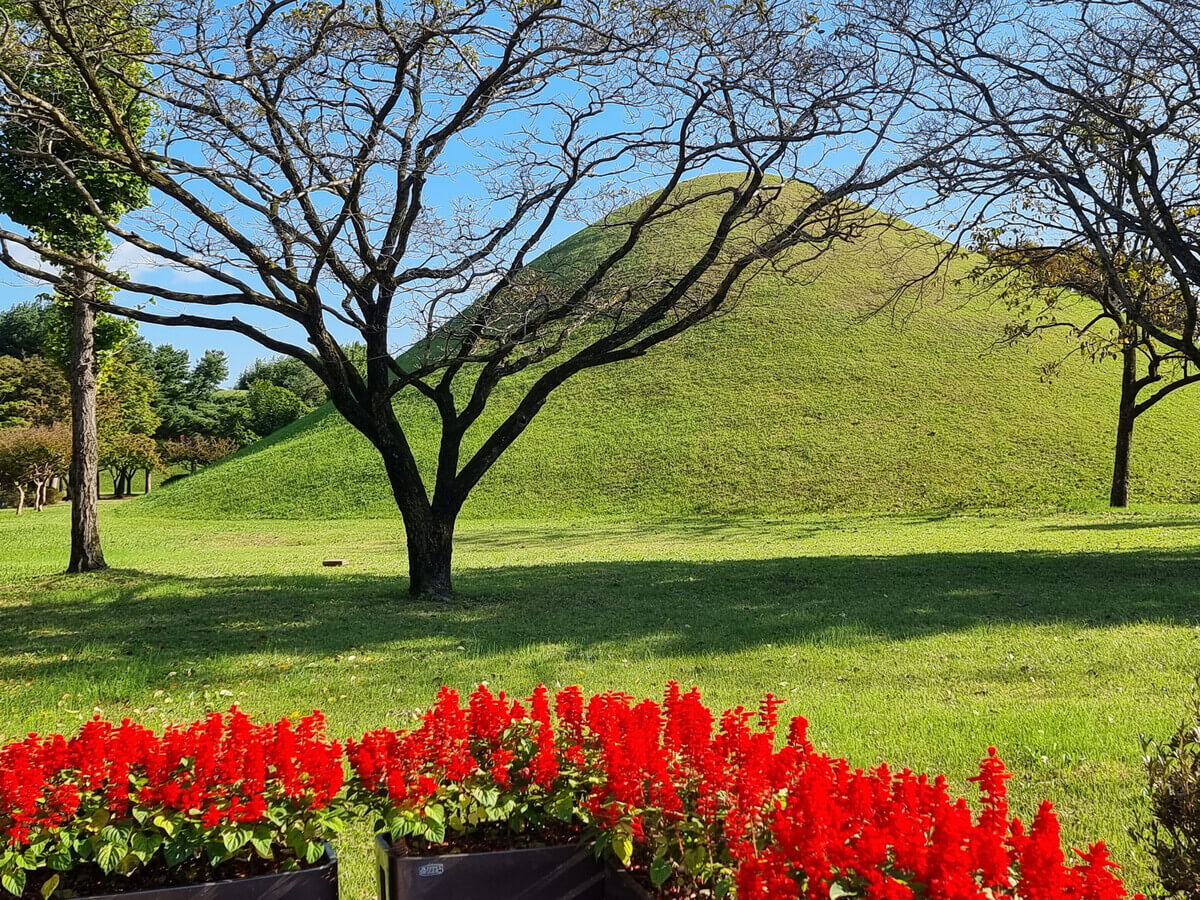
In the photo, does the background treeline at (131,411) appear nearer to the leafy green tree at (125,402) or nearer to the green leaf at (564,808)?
the leafy green tree at (125,402)

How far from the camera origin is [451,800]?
3.89 metres

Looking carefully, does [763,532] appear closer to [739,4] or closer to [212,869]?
[739,4]

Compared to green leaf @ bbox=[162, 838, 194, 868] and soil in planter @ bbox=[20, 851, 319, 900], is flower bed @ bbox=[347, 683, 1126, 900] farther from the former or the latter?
green leaf @ bbox=[162, 838, 194, 868]

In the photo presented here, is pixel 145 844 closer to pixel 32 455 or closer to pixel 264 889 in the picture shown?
pixel 264 889

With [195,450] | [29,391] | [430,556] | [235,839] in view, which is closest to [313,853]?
[235,839]

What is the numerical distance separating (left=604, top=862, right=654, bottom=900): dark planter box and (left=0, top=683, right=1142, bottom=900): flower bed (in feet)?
0.06

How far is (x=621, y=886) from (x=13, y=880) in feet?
7.27

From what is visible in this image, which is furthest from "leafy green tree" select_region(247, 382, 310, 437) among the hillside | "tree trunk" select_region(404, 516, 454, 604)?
"tree trunk" select_region(404, 516, 454, 604)

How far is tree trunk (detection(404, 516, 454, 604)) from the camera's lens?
1404cm

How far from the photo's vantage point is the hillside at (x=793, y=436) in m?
34.6

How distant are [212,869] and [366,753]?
736 mm

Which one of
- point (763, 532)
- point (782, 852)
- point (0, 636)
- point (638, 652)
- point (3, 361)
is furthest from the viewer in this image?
point (3, 361)

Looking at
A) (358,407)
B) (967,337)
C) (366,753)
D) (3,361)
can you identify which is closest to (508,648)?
(358,407)

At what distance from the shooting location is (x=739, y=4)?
12.4 meters
